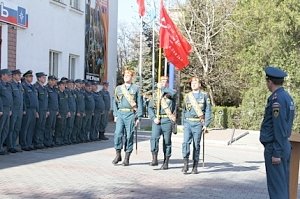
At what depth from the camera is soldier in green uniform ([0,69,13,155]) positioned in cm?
1423

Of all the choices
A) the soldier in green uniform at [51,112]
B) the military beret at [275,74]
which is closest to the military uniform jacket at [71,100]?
the soldier in green uniform at [51,112]

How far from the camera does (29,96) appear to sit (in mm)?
15414

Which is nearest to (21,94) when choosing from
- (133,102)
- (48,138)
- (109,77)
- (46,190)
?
(48,138)

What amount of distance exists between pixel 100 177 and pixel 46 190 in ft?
6.09

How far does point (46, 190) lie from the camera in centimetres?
973

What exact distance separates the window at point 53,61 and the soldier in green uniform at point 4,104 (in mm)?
8591

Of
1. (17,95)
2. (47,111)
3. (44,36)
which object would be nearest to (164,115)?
(17,95)

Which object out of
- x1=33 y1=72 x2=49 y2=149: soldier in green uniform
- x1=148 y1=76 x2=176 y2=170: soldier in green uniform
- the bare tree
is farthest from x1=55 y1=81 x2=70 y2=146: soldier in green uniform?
the bare tree

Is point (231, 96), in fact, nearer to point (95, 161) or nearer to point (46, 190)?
point (95, 161)

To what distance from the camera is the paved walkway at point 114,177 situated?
32.2 ft

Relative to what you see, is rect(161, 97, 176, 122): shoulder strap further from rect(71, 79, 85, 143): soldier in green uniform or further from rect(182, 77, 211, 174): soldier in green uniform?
rect(71, 79, 85, 143): soldier in green uniform

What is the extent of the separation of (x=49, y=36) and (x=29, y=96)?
295 inches

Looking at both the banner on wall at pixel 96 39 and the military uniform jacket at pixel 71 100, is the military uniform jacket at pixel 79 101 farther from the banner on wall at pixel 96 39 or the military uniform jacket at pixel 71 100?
the banner on wall at pixel 96 39

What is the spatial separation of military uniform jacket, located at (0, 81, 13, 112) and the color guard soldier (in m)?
0.93
